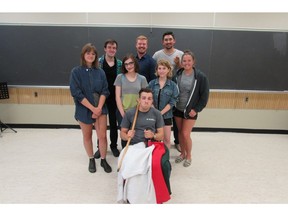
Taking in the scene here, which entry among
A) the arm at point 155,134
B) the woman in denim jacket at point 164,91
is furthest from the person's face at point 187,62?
the arm at point 155,134

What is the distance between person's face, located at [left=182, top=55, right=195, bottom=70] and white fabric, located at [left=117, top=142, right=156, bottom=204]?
100 cm

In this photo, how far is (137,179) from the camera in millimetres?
1960

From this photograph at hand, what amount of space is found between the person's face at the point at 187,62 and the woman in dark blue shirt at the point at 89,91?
865 millimetres

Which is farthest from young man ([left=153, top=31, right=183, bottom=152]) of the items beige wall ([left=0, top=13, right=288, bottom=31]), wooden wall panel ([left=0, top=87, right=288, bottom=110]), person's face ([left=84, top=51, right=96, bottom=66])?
wooden wall panel ([left=0, top=87, right=288, bottom=110])

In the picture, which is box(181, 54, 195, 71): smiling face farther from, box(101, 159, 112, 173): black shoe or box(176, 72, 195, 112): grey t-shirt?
box(101, 159, 112, 173): black shoe

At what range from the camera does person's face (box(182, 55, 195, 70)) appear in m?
2.43

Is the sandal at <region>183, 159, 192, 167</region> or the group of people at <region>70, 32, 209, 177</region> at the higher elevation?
the group of people at <region>70, 32, 209, 177</region>

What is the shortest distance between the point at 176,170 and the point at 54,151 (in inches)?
64.9

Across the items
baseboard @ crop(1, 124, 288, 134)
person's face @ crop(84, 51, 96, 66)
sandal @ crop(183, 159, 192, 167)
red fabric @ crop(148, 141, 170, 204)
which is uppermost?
person's face @ crop(84, 51, 96, 66)

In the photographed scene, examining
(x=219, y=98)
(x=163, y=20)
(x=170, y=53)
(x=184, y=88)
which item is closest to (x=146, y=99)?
(x=184, y=88)

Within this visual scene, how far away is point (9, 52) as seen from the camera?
3.49 m

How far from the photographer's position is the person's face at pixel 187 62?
243 centimetres

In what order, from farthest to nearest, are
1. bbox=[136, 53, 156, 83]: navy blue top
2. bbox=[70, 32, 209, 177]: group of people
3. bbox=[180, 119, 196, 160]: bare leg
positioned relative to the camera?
bbox=[136, 53, 156, 83]: navy blue top, bbox=[180, 119, 196, 160]: bare leg, bbox=[70, 32, 209, 177]: group of people

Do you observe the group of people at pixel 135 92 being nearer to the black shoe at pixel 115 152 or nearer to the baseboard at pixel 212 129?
the black shoe at pixel 115 152
